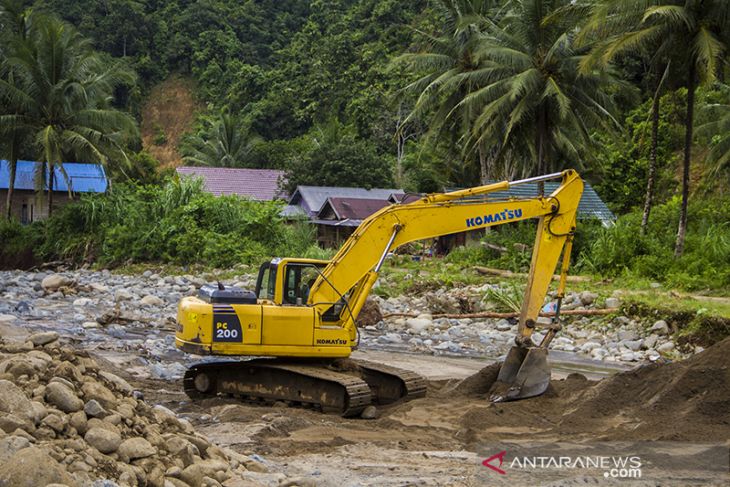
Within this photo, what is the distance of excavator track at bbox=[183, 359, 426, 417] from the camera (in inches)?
464

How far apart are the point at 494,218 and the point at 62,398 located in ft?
21.6

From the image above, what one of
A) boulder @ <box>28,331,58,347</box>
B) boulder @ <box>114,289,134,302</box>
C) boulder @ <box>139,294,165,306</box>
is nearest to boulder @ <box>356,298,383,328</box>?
boulder @ <box>139,294,165,306</box>

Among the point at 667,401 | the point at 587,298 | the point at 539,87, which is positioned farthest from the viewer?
the point at 539,87

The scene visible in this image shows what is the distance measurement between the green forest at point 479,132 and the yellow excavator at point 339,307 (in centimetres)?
1353

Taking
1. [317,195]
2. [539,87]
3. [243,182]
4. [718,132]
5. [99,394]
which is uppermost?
[539,87]

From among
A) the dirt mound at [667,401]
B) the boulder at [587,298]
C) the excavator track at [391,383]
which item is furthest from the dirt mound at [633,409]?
the boulder at [587,298]

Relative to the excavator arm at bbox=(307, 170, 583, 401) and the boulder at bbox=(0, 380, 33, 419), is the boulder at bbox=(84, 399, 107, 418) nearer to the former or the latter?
the boulder at bbox=(0, 380, 33, 419)

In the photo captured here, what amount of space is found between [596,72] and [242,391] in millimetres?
26383

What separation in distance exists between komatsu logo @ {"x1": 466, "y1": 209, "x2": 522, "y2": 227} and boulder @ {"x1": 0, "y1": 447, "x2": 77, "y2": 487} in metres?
7.31

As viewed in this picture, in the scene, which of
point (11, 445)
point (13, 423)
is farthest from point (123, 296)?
point (11, 445)

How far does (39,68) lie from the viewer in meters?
40.3

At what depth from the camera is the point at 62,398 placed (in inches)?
304

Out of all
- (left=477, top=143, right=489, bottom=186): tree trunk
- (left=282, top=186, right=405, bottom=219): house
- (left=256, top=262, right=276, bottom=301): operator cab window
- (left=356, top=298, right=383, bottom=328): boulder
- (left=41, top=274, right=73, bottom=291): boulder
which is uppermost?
(left=477, top=143, right=489, bottom=186): tree trunk

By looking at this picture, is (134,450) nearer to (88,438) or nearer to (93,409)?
(88,438)
